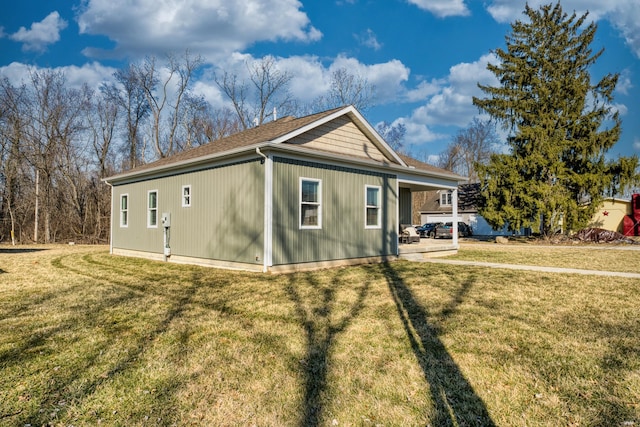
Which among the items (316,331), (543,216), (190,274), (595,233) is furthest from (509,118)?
(316,331)

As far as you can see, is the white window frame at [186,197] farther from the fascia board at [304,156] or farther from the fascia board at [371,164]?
the fascia board at [371,164]

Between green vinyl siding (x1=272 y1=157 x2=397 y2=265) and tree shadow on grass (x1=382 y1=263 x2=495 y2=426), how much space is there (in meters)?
4.18

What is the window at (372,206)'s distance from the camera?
12.0m

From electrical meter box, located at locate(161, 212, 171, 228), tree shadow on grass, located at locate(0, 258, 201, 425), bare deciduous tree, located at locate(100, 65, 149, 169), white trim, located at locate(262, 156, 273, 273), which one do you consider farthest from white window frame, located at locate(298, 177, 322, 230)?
bare deciduous tree, located at locate(100, 65, 149, 169)

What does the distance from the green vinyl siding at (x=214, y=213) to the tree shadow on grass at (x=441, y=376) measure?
488cm

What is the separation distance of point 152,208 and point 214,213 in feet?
13.4

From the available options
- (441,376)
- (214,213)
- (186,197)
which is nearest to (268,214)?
(214,213)

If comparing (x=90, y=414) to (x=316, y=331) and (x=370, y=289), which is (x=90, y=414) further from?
(x=370, y=289)

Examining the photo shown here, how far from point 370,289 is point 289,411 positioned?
4892 millimetres

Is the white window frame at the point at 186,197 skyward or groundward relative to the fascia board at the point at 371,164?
groundward

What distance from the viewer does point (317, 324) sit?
5258 mm

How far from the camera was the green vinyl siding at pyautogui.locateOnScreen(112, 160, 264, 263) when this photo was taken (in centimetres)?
985

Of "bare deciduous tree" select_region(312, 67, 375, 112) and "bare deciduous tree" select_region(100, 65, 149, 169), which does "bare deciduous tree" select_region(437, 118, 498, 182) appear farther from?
"bare deciduous tree" select_region(100, 65, 149, 169)

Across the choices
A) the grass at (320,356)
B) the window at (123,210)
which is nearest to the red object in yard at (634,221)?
the grass at (320,356)
